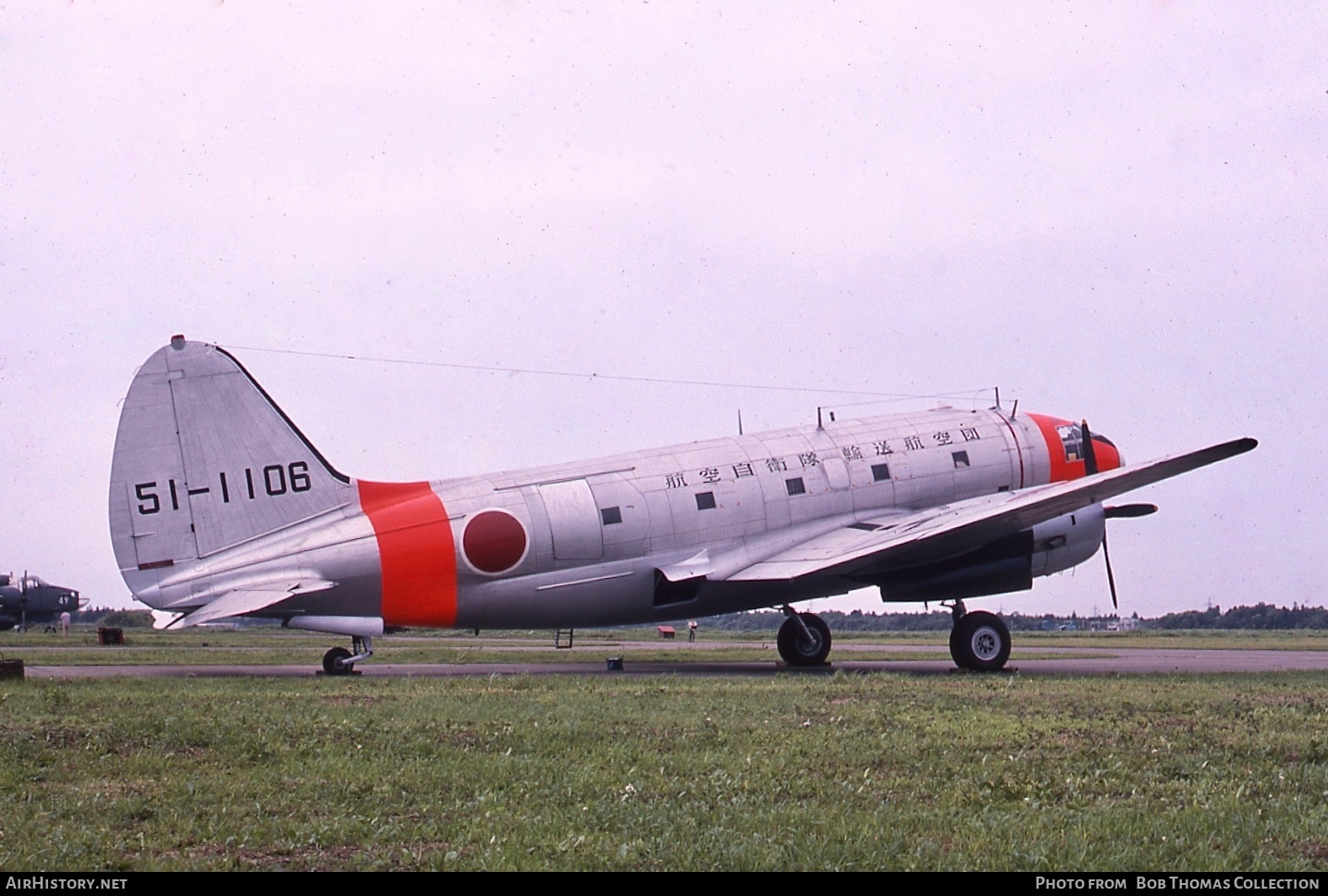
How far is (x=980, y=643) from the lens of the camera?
29.5 meters

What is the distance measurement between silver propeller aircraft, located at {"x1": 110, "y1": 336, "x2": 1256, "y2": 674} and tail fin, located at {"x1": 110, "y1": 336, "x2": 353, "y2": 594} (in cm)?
4

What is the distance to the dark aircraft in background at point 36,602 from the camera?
6888cm

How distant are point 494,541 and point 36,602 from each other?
2299 inches

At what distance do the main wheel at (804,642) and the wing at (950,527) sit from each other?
8.66ft

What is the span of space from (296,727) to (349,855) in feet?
22.6

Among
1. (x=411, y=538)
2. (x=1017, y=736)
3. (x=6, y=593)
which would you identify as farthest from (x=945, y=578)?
(x=6, y=593)

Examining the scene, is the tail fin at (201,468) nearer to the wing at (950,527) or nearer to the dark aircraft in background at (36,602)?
the wing at (950,527)

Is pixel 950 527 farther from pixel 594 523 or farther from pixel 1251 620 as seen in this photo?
pixel 1251 620

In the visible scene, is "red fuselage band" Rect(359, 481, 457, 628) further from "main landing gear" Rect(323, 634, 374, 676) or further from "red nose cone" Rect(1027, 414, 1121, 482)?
"red nose cone" Rect(1027, 414, 1121, 482)

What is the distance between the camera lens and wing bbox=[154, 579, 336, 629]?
2588cm

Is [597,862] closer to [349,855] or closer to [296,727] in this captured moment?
[349,855]

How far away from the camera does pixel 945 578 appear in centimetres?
2994

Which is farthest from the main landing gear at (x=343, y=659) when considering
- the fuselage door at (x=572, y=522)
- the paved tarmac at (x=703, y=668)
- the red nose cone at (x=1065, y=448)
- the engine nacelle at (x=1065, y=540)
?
the red nose cone at (x=1065, y=448)
